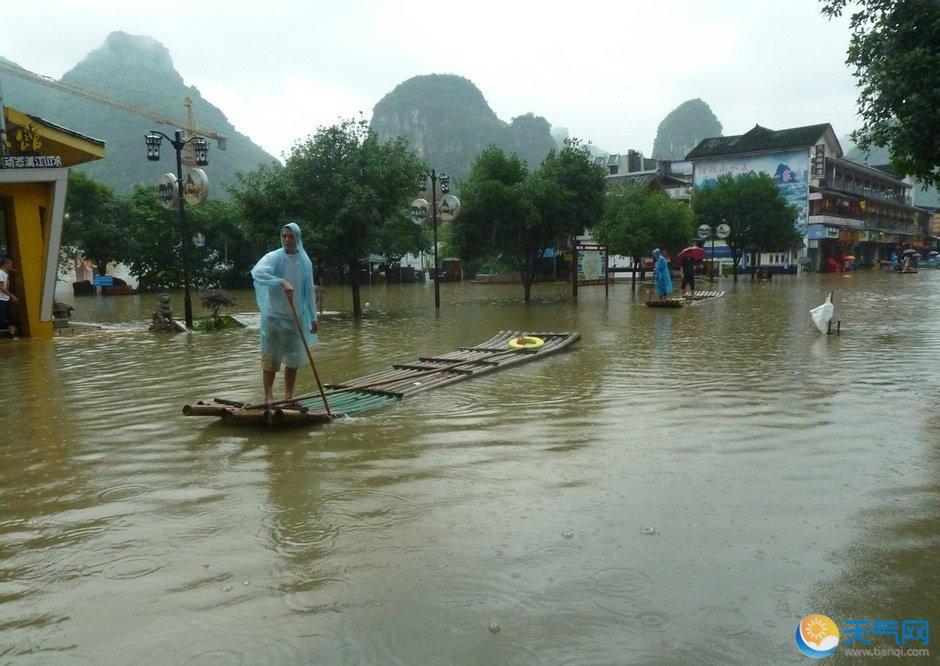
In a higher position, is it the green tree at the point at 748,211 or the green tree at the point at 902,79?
the green tree at the point at 748,211

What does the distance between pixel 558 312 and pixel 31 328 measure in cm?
1321

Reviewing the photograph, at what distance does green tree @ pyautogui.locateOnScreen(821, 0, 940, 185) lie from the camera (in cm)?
669

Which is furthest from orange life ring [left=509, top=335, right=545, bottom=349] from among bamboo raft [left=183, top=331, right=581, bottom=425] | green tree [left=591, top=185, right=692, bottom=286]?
green tree [left=591, top=185, right=692, bottom=286]

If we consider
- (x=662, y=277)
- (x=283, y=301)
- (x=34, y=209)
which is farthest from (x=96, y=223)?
(x=283, y=301)

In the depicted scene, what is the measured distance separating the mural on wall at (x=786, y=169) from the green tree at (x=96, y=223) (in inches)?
1627

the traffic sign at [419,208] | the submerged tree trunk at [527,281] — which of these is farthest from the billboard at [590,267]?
the traffic sign at [419,208]

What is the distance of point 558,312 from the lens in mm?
20812

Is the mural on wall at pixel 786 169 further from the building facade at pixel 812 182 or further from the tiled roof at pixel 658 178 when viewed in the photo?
the tiled roof at pixel 658 178

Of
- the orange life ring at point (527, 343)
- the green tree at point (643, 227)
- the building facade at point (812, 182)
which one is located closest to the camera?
the orange life ring at point (527, 343)

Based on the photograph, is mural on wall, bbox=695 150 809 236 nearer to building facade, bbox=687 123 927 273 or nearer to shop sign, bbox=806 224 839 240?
building facade, bbox=687 123 927 273

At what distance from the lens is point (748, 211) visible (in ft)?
142

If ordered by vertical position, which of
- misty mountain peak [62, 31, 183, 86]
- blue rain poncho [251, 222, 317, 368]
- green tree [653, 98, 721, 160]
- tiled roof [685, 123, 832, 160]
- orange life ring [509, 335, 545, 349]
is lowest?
orange life ring [509, 335, 545, 349]

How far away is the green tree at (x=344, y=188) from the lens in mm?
18969

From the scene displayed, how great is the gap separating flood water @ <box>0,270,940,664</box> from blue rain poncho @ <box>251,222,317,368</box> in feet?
2.73
